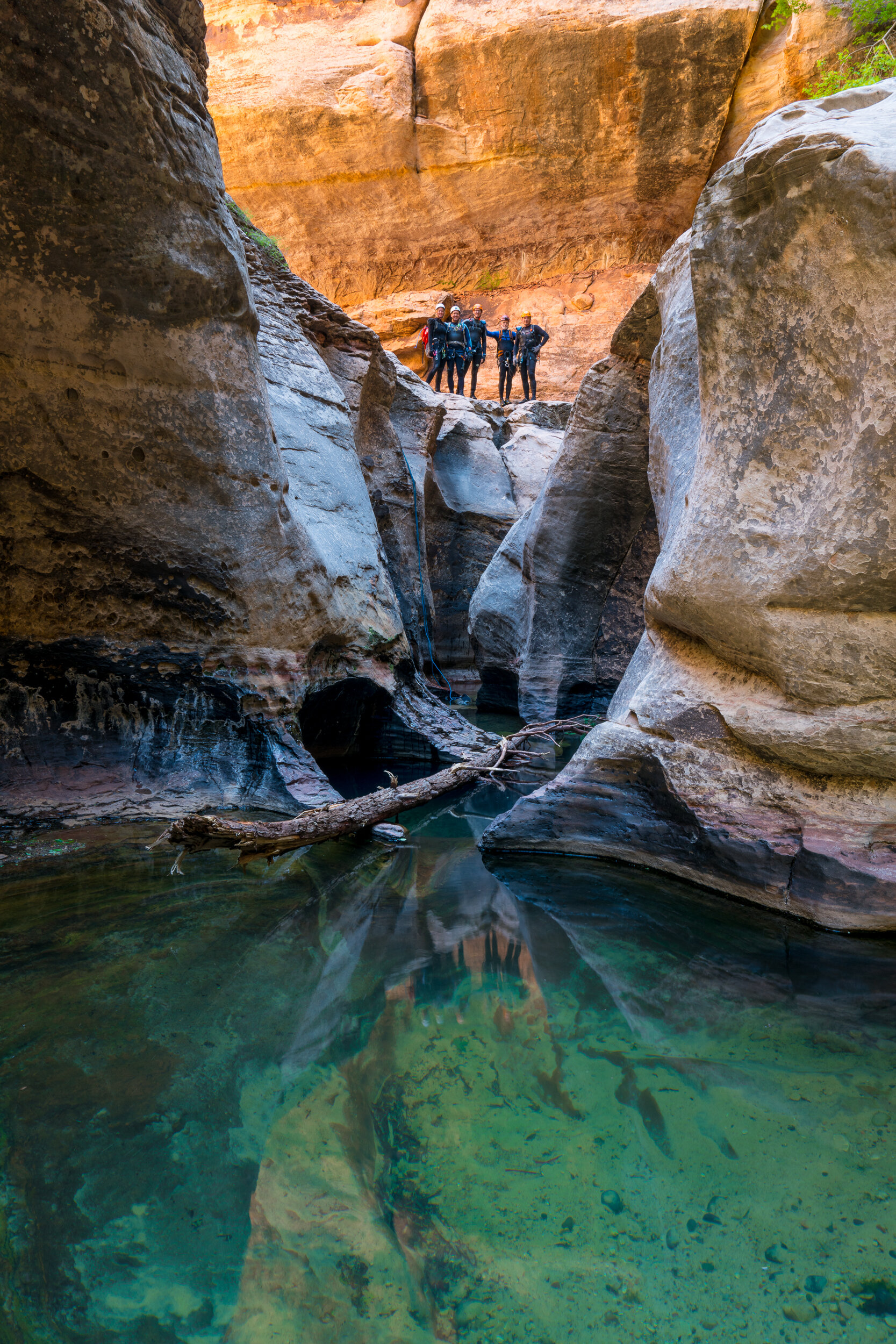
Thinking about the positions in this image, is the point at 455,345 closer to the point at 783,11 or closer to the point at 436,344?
the point at 436,344

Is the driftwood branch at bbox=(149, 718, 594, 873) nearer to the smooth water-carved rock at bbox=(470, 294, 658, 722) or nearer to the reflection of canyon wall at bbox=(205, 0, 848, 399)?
the smooth water-carved rock at bbox=(470, 294, 658, 722)

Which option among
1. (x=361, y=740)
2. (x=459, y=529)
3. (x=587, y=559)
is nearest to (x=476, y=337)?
(x=459, y=529)

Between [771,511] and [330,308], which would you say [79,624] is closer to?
[771,511]

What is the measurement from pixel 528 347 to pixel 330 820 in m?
12.7

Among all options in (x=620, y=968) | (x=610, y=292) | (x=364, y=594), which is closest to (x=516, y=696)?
(x=364, y=594)

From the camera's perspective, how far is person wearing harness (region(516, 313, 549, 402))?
46.8ft

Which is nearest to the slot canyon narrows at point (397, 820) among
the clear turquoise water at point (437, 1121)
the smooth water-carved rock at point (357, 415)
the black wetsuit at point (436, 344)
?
the clear turquoise water at point (437, 1121)

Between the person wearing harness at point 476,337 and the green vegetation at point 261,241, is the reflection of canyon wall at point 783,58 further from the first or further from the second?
the green vegetation at point 261,241

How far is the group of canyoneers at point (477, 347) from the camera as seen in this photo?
14102mm

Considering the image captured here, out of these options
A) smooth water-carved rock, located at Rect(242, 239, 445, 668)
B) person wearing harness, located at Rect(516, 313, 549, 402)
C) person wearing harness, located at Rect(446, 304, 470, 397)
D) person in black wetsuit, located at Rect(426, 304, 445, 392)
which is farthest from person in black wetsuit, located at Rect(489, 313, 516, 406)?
smooth water-carved rock, located at Rect(242, 239, 445, 668)

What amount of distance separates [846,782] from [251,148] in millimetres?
22340

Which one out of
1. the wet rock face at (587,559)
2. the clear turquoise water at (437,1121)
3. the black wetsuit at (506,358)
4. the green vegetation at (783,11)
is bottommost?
the clear turquoise water at (437,1121)

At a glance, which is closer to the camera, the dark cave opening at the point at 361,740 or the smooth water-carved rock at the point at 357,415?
the dark cave opening at the point at 361,740

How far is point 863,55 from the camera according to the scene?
14.6m
